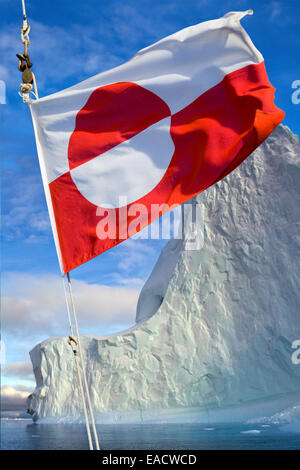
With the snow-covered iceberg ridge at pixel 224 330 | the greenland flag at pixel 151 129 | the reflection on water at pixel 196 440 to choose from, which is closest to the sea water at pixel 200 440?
the reflection on water at pixel 196 440

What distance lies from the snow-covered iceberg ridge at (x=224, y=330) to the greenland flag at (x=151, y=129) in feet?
43.3

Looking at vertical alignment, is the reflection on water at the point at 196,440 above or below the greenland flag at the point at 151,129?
below

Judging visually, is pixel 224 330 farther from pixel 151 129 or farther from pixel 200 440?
pixel 151 129

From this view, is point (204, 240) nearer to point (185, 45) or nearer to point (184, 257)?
point (184, 257)

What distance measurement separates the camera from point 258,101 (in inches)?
138

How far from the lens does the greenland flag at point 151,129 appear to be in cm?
322

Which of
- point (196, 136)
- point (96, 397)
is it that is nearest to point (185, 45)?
point (196, 136)

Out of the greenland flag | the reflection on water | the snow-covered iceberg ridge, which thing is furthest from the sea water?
the greenland flag

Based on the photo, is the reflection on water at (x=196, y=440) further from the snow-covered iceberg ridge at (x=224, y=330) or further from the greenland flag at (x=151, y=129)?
the greenland flag at (x=151, y=129)

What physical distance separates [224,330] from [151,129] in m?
13.7

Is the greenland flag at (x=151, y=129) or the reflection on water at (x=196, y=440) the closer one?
the greenland flag at (x=151, y=129)

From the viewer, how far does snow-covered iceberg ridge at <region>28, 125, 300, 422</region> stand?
1553 cm

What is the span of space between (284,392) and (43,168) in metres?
14.5

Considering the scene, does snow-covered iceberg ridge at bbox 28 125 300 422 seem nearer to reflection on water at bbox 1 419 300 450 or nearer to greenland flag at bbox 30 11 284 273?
reflection on water at bbox 1 419 300 450
